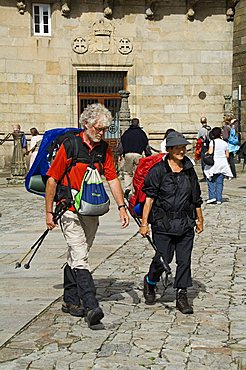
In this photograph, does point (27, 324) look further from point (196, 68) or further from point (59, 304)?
point (196, 68)

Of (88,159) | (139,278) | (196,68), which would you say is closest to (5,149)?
(196,68)

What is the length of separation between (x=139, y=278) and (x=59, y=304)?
1419 millimetres

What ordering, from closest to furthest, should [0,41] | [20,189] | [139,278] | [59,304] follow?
1. [59,304]
2. [139,278]
3. [20,189]
4. [0,41]

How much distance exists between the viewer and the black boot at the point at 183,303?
6.56 meters

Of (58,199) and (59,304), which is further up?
(58,199)

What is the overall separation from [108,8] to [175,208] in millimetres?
18412

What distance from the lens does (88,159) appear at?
6.30 metres

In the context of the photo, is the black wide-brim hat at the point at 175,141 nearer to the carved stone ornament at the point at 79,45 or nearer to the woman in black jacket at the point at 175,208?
the woman in black jacket at the point at 175,208

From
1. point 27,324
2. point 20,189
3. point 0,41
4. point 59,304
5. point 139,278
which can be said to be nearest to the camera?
point 27,324

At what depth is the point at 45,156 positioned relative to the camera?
21.9ft

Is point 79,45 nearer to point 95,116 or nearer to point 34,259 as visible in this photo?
point 34,259

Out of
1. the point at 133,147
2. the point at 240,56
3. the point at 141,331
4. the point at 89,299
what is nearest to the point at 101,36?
the point at 240,56

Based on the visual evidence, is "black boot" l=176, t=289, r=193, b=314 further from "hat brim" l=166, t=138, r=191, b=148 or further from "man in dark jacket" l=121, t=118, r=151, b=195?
"man in dark jacket" l=121, t=118, r=151, b=195

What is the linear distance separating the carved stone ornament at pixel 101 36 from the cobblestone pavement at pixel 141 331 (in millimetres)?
16123
